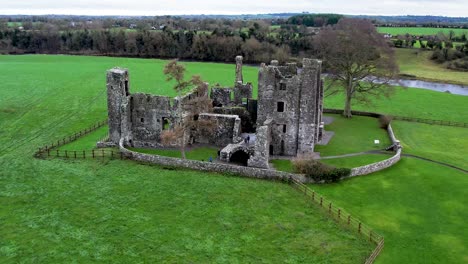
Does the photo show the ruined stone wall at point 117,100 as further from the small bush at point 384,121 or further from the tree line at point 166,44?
the tree line at point 166,44

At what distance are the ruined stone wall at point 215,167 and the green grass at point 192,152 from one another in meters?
1.76

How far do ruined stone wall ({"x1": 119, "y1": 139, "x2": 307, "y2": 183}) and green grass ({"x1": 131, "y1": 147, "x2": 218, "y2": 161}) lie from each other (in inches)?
69.4

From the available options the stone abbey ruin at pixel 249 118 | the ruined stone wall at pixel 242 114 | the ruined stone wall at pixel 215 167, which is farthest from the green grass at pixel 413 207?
the ruined stone wall at pixel 242 114

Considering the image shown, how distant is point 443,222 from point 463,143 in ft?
74.4

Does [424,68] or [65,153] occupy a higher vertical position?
[424,68]

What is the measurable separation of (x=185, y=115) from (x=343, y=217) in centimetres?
1890

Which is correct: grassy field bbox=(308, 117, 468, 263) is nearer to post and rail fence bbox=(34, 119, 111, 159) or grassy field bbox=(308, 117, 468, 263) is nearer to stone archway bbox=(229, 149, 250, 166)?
stone archway bbox=(229, 149, 250, 166)

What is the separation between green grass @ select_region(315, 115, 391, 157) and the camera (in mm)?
44750

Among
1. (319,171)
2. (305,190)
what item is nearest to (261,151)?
(319,171)

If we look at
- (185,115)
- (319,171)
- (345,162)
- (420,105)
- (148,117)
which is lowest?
(345,162)

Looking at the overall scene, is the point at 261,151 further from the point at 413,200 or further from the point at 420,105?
the point at 420,105

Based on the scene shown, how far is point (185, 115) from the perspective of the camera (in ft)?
144

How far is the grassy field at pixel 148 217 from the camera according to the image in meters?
26.4

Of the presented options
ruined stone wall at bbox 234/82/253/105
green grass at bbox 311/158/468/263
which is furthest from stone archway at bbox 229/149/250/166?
ruined stone wall at bbox 234/82/253/105
